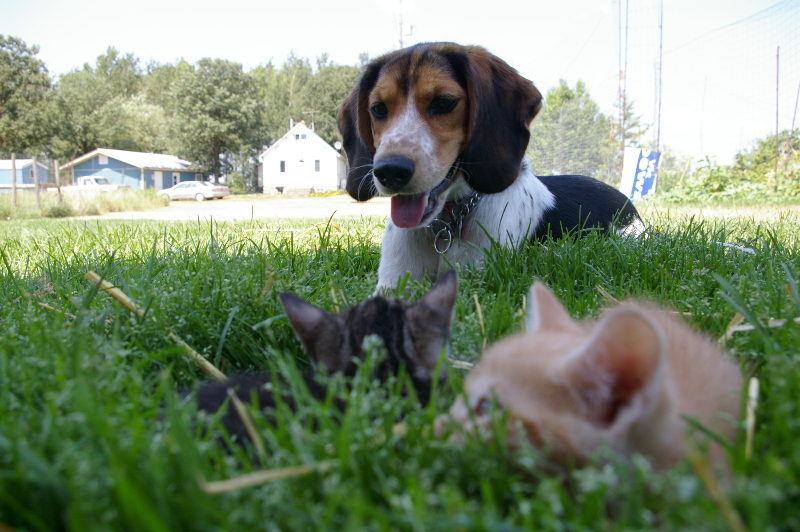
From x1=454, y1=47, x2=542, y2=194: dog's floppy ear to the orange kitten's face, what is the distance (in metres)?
2.65

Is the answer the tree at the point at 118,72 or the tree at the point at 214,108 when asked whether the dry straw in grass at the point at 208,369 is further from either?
the tree at the point at 118,72

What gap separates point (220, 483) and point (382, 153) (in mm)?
2860

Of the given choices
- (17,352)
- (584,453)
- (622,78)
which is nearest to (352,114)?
(17,352)

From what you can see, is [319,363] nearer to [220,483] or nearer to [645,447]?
[220,483]

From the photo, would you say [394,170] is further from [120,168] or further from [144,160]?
[144,160]

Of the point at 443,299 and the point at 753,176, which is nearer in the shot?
the point at 443,299

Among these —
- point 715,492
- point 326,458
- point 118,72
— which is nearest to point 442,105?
point 326,458

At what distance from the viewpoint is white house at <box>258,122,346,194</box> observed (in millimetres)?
64000

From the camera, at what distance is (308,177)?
6425 cm

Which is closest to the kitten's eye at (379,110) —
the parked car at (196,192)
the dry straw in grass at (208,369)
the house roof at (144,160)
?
the dry straw in grass at (208,369)

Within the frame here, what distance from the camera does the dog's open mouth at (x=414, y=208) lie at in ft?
12.3

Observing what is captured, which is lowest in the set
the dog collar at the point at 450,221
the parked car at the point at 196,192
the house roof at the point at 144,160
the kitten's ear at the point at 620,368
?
the kitten's ear at the point at 620,368

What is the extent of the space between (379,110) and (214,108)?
61.0 meters

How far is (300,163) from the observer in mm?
64250
